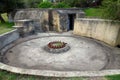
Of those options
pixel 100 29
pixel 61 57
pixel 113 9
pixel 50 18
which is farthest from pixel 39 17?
pixel 113 9

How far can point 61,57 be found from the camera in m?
9.87

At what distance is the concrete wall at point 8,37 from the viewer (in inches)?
438

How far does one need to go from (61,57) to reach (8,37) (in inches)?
199

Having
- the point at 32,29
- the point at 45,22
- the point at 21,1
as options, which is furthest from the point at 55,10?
the point at 21,1

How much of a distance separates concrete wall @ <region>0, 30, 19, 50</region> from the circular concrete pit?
822 millimetres

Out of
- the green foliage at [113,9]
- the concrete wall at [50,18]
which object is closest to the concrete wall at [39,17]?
the concrete wall at [50,18]

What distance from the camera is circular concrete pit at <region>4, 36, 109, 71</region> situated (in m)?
8.61

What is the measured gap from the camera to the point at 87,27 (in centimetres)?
1357

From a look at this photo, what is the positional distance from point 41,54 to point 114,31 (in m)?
5.99

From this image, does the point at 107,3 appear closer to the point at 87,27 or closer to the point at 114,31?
the point at 114,31

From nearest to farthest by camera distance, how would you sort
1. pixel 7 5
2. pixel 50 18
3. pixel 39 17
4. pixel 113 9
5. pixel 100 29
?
pixel 113 9
pixel 100 29
pixel 39 17
pixel 50 18
pixel 7 5

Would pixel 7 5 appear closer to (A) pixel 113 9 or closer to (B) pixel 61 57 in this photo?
(B) pixel 61 57

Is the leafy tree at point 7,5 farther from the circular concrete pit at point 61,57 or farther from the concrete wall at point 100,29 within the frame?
the concrete wall at point 100,29

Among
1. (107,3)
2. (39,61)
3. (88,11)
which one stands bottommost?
(39,61)
